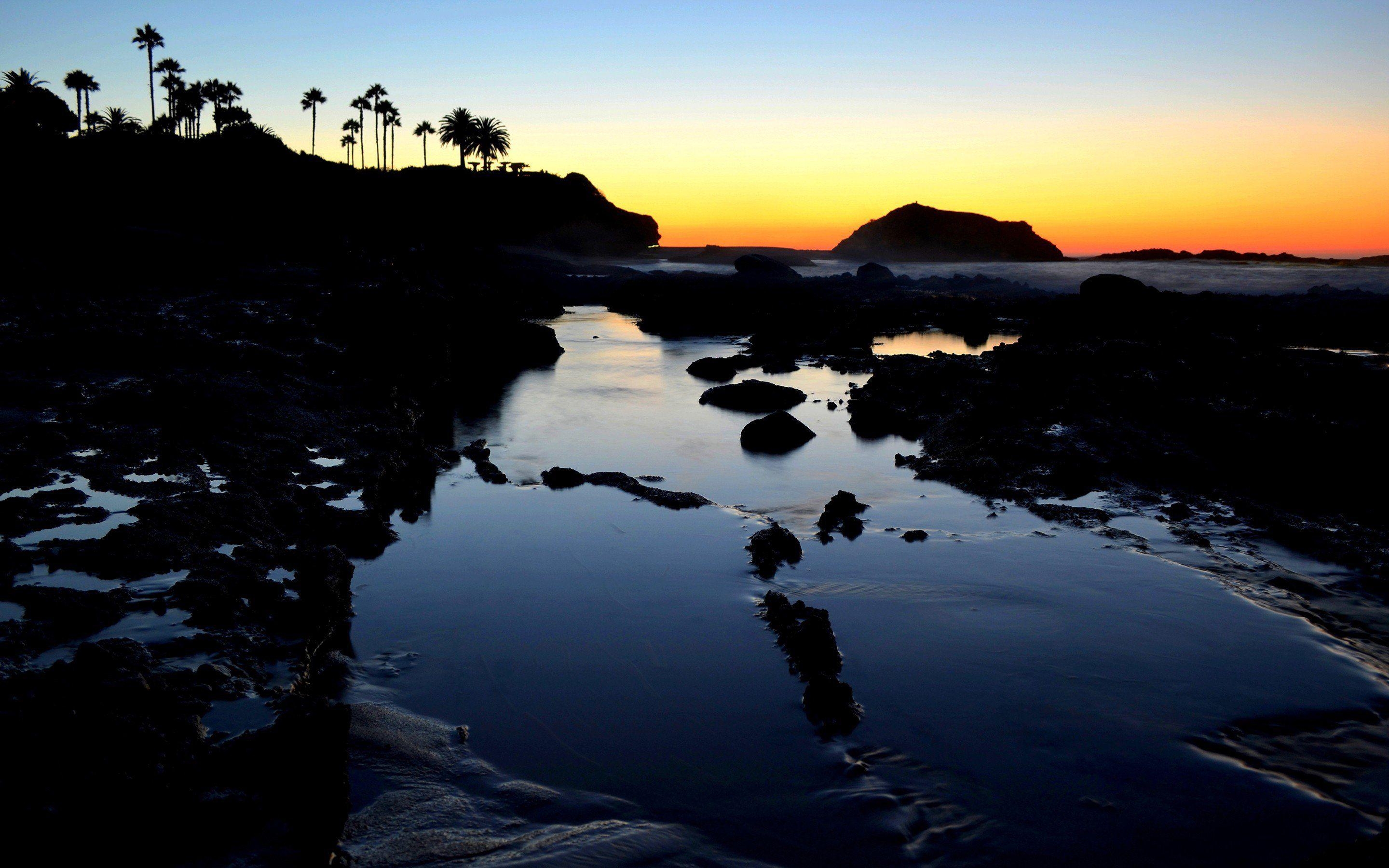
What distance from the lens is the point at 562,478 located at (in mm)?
13547

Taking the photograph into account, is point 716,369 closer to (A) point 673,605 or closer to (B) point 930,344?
(B) point 930,344

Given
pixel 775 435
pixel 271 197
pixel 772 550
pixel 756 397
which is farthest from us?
pixel 271 197

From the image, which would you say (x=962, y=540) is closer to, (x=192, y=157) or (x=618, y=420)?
(x=618, y=420)

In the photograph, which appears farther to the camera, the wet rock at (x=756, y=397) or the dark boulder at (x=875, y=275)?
the dark boulder at (x=875, y=275)

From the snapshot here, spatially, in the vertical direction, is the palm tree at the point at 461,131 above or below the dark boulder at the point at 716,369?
above

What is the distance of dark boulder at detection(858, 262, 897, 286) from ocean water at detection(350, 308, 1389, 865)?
62347 mm

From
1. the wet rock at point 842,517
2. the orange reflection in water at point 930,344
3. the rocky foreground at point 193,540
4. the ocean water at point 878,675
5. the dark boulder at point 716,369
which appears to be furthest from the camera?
the orange reflection in water at point 930,344

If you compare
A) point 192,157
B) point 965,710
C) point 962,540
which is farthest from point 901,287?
point 965,710

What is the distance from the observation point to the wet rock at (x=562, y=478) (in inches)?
530

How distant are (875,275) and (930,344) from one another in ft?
130

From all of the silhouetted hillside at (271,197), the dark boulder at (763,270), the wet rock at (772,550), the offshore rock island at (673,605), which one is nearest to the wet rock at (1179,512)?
the offshore rock island at (673,605)

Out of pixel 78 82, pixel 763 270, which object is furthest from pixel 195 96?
pixel 763 270

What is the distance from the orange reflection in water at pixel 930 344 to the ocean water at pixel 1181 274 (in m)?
22.3

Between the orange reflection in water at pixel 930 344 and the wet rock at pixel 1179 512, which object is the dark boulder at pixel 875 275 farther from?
the wet rock at pixel 1179 512
